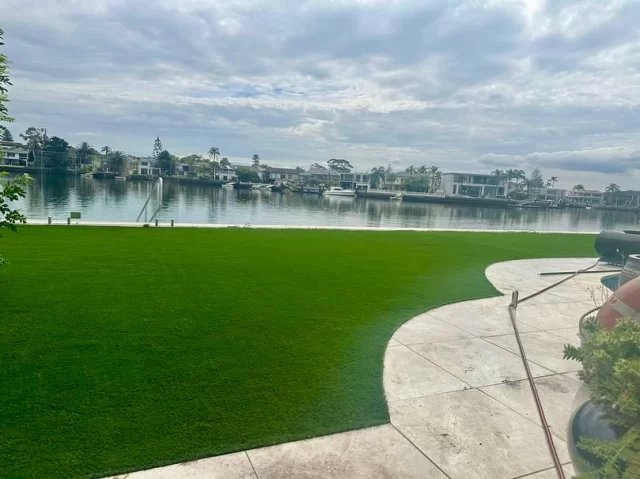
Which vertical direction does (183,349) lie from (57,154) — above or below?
below

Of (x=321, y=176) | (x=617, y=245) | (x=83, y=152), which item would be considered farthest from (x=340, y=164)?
(x=617, y=245)

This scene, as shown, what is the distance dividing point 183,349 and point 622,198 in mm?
150802

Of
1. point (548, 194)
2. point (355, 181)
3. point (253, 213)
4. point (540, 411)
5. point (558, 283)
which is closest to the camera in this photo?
point (540, 411)

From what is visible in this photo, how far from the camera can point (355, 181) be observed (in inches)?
4769

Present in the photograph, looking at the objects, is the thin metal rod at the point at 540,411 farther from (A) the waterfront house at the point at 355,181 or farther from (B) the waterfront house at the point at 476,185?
(A) the waterfront house at the point at 355,181

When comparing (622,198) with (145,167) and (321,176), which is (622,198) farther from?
(145,167)

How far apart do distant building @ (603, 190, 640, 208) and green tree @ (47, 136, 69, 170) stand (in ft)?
477

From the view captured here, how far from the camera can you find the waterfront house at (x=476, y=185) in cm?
10869

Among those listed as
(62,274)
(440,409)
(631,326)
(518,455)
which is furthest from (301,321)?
(62,274)

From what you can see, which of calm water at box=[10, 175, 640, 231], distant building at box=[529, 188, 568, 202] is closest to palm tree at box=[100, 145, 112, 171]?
calm water at box=[10, 175, 640, 231]

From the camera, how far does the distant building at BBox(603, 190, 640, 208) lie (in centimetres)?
12244

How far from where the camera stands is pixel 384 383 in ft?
12.7

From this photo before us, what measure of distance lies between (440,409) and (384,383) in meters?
0.57

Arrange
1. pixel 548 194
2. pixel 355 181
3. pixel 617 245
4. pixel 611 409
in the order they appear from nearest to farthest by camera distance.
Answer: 1. pixel 611 409
2. pixel 617 245
3. pixel 355 181
4. pixel 548 194
